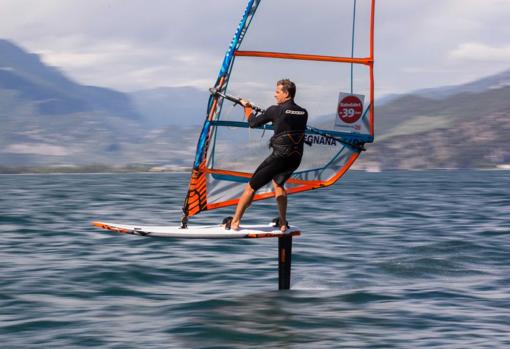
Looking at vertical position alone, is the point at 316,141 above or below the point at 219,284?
above

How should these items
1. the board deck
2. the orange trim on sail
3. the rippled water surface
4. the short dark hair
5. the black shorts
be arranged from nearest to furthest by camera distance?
the rippled water surface → the board deck → the short dark hair → the black shorts → the orange trim on sail

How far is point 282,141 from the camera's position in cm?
1133

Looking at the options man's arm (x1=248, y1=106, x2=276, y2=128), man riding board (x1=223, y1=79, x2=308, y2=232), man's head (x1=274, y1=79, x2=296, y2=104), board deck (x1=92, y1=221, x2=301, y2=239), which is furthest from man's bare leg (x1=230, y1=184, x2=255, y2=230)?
man's head (x1=274, y1=79, x2=296, y2=104)

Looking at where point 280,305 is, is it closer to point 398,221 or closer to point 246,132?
point 246,132

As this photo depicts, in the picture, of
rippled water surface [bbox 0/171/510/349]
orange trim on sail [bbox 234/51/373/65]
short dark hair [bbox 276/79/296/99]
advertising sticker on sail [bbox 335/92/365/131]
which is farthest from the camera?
advertising sticker on sail [bbox 335/92/365/131]

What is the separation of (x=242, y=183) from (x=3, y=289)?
12.6 ft

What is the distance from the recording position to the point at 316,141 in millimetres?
12445

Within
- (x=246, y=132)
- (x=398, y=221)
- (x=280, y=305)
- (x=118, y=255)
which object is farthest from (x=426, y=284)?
(x=398, y=221)

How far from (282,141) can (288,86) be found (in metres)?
0.71

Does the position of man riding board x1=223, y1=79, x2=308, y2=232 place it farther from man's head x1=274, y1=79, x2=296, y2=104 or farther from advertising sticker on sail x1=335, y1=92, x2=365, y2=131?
advertising sticker on sail x1=335, y1=92, x2=365, y2=131

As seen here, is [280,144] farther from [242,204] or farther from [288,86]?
[242,204]

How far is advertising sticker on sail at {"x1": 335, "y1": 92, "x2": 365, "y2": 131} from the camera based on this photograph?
12562mm

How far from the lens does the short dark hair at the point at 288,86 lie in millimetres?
11203

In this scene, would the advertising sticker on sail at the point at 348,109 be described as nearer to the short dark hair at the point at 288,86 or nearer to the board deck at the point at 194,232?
→ the short dark hair at the point at 288,86
